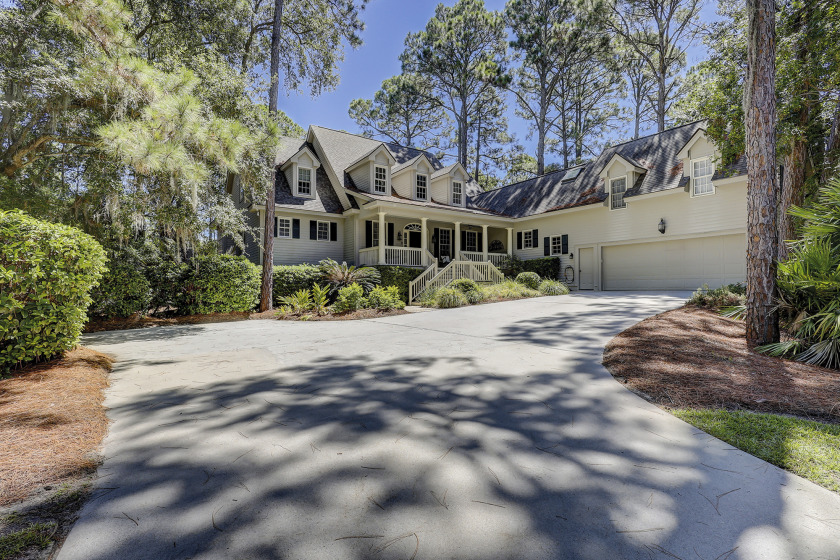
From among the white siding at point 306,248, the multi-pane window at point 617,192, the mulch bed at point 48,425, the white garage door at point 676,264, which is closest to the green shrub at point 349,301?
the white siding at point 306,248

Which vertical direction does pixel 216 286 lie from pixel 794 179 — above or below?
below

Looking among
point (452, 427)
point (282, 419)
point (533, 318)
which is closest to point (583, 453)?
→ point (452, 427)

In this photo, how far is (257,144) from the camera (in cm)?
898

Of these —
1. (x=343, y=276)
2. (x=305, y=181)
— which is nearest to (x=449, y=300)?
(x=343, y=276)

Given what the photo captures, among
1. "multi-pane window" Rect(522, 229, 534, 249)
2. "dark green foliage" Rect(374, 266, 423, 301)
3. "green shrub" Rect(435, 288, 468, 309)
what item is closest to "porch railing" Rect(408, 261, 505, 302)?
"dark green foliage" Rect(374, 266, 423, 301)

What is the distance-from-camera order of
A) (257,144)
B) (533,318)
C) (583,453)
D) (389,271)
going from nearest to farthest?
(583,453), (533,318), (257,144), (389,271)

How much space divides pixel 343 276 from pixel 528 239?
1226 centimetres

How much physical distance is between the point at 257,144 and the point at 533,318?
7.58 metres

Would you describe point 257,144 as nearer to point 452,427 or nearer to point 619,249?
point 452,427

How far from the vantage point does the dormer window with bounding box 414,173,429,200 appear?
18.5 m

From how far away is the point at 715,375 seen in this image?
12.0ft

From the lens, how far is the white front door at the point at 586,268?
18.3m

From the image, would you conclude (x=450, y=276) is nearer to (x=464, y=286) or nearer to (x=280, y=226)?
(x=464, y=286)

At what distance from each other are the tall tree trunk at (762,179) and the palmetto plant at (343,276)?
32.4ft
